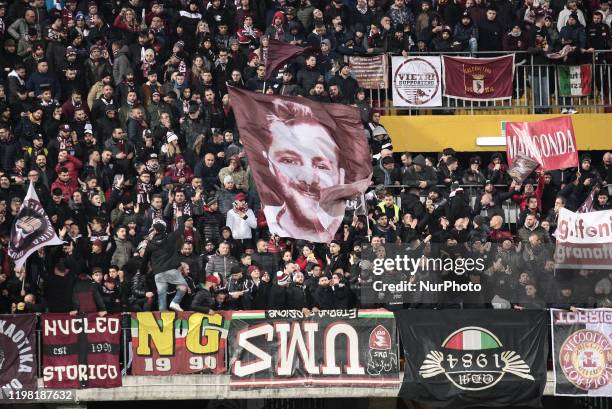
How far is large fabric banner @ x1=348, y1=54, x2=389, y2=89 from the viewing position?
3234 centimetres

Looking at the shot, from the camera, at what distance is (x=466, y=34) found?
33062 millimetres

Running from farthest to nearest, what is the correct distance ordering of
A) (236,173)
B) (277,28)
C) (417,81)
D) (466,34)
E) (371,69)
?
(466,34) → (417,81) → (371,69) → (277,28) → (236,173)

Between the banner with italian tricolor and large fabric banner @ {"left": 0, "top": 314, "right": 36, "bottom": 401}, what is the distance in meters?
12.4

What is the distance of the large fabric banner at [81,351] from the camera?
25.9m

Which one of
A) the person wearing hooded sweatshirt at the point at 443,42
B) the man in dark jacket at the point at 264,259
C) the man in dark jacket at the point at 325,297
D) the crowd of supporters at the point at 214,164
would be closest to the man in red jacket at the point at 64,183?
the crowd of supporters at the point at 214,164

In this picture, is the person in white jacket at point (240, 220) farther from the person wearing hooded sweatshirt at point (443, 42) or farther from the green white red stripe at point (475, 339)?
the person wearing hooded sweatshirt at point (443, 42)

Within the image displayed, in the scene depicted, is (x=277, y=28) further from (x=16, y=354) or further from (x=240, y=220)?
(x=16, y=354)

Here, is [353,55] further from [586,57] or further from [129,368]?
[129,368]

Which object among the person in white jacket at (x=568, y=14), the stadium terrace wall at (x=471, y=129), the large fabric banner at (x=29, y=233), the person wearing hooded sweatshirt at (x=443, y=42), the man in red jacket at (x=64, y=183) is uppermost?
the person in white jacket at (x=568, y=14)

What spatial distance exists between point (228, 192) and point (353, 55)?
513cm

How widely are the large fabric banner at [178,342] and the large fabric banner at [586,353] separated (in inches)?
205

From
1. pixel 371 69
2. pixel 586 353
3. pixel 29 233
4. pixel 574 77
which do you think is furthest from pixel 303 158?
pixel 574 77

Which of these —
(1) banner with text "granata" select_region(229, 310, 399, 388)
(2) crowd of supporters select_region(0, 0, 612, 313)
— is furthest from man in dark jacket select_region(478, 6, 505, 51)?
(1) banner with text "granata" select_region(229, 310, 399, 388)

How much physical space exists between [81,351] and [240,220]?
11.8 ft
